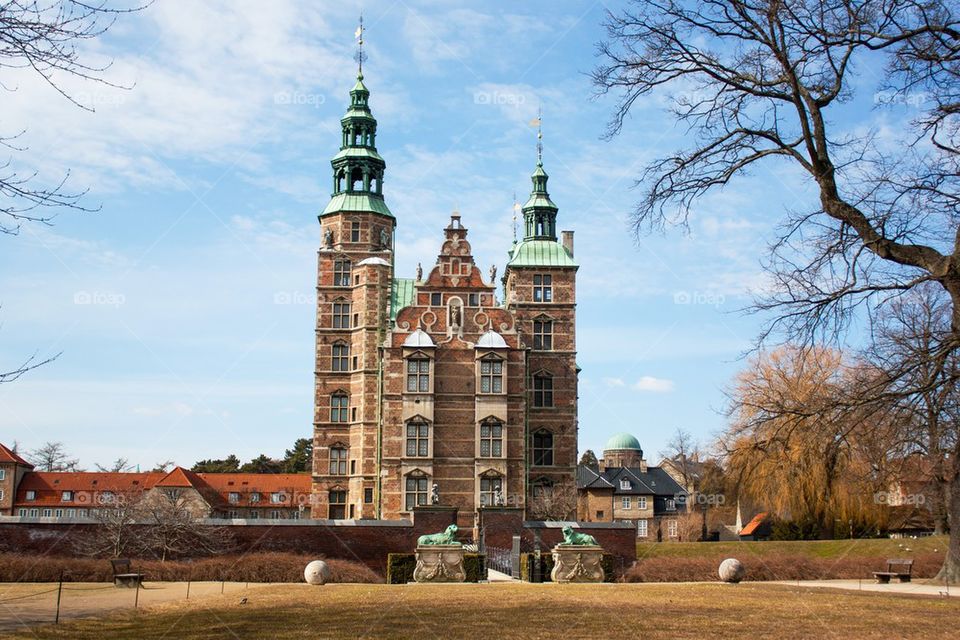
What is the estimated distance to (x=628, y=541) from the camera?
123ft

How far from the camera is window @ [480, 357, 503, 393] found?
49812 mm

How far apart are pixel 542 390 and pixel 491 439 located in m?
5.19

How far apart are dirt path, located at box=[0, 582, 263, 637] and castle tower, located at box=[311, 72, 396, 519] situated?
23178 mm

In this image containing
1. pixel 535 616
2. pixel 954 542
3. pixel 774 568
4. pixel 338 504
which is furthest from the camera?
pixel 338 504

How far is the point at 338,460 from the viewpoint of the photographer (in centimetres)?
5300

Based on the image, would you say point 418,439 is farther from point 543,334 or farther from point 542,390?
point 543,334

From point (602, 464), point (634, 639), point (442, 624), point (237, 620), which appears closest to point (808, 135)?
point (634, 639)

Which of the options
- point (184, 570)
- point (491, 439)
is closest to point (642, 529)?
point (491, 439)

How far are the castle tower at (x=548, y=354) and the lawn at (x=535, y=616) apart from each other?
3049 cm

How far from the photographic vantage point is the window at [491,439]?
1945 inches

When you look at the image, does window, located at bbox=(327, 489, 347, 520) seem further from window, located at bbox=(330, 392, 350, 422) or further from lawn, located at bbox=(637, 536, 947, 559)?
lawn, located at bbox=(637, 536, 947, 559)

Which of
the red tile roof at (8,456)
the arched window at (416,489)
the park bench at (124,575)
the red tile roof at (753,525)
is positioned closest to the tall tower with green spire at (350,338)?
the arched window at (416,489)

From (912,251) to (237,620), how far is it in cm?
1162

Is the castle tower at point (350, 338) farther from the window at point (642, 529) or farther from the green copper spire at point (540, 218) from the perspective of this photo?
the window at point (642, 529)
